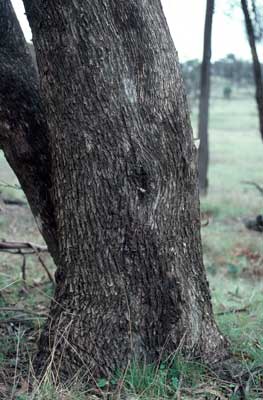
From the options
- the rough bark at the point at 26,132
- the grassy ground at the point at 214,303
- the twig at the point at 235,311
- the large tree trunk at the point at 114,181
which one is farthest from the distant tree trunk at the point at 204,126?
the large tree trunk at the point at 114,181

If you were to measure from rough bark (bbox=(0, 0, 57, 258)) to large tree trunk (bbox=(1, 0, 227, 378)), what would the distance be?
10.1 inches

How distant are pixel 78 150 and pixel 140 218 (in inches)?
19.4

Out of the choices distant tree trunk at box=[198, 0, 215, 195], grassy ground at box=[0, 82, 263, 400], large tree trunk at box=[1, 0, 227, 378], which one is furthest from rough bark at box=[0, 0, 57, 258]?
distant tree trunk at box=[198, 0, 215, 195]

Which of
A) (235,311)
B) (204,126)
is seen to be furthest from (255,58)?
(204,126)

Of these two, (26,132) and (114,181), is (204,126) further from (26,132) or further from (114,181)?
(114,181)

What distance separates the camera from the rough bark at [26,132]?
3850 mm

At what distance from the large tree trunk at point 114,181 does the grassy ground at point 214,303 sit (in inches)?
6.8

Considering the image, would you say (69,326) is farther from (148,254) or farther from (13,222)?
(13,222)

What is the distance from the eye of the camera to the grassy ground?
3434 millimetres

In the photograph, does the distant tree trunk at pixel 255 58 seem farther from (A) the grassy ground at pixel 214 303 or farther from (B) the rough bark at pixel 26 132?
(B) the rough bark at pixel 26 132

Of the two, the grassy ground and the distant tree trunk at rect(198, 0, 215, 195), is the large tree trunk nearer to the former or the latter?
the grassy ground

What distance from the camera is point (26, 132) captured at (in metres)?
3.86

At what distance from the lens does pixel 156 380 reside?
342cm

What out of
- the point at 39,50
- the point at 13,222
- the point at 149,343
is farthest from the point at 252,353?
the point at 13,222
